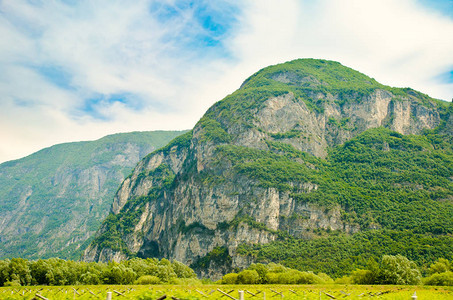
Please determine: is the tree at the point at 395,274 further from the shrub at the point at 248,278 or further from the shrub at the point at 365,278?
the shrub at the point at 248,278

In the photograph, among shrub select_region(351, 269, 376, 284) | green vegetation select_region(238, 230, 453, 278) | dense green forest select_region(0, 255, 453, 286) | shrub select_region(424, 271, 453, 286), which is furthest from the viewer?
green vegetation select_region(238, 230, 453, 278)

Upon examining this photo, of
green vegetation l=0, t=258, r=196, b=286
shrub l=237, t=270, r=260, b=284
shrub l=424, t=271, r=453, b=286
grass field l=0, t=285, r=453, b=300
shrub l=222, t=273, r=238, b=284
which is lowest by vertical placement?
shrub l=222, t=273, r=238, b=284

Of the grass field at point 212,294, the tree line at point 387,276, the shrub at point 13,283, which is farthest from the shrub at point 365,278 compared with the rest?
the shrub at point 13,283

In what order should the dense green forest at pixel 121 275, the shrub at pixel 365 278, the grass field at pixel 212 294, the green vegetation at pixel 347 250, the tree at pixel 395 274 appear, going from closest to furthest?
the grass field at pixel 212 294
the tree at pixel 395 274
the dense green forest at pixel 121 275
the shrub at pixel 365 278
the green vegetation at pixel 347 250

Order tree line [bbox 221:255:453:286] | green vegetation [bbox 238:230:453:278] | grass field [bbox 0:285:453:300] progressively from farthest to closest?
green vegetation [bbox 238:230:453:278] → tree line [bbox 221:255:453:286] → grass field [bbox 0:285:453:300]

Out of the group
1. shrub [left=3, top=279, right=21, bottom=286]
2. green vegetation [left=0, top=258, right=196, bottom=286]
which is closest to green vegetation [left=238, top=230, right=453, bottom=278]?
green vegetation [left=0, top=258, right=196, bottom=286]

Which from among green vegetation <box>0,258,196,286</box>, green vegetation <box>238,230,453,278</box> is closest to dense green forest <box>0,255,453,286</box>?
green vegetation <box>0,258,196,286</box>

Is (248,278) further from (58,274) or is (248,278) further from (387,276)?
(58,274)

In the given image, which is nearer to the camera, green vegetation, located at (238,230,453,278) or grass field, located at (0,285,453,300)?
grass field, located at (0,285,453,300)

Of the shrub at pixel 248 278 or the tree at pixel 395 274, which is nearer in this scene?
the tree at pixel 395 274

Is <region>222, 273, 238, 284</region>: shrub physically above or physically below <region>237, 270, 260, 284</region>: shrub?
below

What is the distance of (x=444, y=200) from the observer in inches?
7810

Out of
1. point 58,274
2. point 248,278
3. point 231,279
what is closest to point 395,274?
point 248,278

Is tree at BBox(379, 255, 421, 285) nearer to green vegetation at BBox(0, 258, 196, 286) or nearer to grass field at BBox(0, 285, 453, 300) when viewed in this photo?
grass field at BBox(0, 285, 453, 300)
